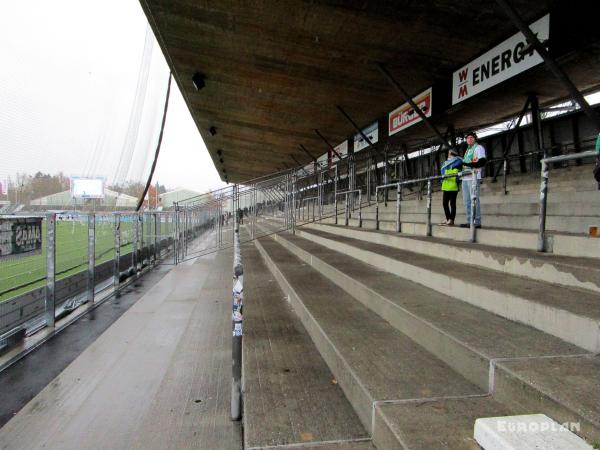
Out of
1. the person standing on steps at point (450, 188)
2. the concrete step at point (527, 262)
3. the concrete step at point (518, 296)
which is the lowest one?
the concrete step at point (518, 296)

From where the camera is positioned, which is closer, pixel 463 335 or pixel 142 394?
pixel 463 335

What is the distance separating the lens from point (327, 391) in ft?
8.39

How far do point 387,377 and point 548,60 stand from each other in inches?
210

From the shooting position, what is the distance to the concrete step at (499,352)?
1609 millimetres

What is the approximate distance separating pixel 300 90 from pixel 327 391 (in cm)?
991

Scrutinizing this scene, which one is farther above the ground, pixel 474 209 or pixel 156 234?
pixel 474 209

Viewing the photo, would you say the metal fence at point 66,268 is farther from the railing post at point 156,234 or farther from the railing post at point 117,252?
the railing post at point 156,234

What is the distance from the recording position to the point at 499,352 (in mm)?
2059

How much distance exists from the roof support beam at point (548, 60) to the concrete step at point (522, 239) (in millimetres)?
2309

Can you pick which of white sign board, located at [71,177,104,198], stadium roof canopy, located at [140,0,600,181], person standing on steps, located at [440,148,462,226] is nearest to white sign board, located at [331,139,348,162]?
stadium roof canopy, located at [140,0,600,181]

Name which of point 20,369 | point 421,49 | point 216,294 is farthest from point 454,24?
point 20,369

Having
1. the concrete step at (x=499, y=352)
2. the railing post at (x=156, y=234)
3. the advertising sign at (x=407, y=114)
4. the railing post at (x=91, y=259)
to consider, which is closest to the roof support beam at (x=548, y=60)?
the advertising sign at (x=407, y=114)

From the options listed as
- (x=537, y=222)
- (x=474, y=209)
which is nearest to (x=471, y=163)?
(x=474, y=209)

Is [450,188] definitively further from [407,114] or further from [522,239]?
[407,114]
